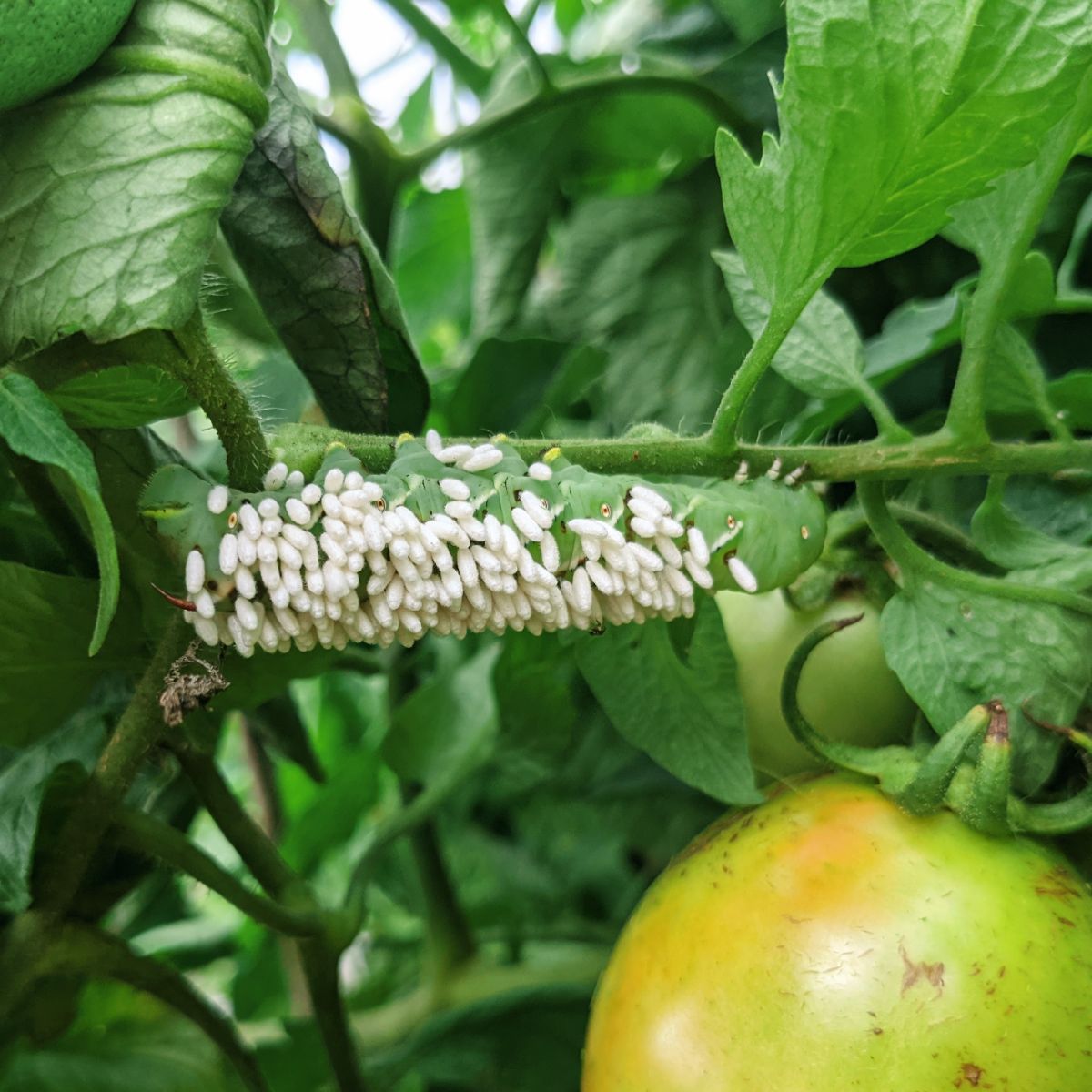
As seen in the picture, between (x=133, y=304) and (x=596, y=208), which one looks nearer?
(x=133, y=304)

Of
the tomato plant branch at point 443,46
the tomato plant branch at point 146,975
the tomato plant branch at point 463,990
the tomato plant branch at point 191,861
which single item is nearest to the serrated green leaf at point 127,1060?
the tomato plant branch at point 146,975

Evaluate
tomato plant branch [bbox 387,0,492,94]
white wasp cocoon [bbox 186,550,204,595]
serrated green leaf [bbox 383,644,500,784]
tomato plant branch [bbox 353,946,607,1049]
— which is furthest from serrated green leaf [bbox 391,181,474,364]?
white wasp cocoon [bbox 186,550,204,595]

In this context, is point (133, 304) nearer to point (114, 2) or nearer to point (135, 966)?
point (114, 2)

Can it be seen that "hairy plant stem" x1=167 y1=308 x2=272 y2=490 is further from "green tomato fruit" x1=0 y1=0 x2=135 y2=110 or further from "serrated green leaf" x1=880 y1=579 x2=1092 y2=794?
"serrated green leaf" x1=880 y1=579 x2=1092 y2=794

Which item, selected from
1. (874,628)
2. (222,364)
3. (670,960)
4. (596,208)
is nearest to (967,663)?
(874,628)

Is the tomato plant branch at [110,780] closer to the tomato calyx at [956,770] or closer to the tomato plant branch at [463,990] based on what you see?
the tomato calyx at [956,770]

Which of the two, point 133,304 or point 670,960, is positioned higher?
point 133,304

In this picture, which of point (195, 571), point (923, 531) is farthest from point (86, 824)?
point (923, 531)
